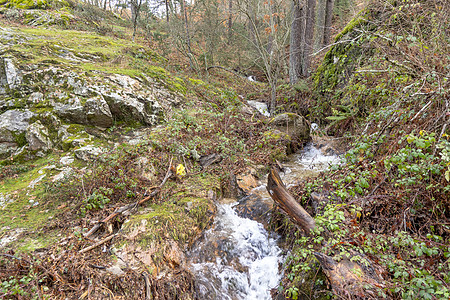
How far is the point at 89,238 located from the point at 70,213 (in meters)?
0.68

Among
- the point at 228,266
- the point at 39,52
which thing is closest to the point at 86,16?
the point at 39,52

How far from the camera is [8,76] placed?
523cm

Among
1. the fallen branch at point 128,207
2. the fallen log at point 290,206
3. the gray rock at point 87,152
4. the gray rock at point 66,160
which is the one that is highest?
the gray rock at point 87,152

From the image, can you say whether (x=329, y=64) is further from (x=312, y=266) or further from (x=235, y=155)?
(x=312, y=266)

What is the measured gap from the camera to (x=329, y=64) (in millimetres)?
8539

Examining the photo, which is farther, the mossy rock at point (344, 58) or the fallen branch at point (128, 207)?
the mossy rock at point (344, 58)

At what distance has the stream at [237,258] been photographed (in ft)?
10.8

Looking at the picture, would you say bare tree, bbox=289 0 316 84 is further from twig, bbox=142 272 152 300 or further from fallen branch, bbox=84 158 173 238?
twig, bbox=142 272 152 300

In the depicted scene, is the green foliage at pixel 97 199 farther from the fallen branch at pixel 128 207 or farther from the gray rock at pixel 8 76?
the gray rock at pixel 8 76

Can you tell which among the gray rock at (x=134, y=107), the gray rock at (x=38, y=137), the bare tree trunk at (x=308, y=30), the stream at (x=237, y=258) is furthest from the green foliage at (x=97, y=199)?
the bare tree trunk at (x=308, y=30)

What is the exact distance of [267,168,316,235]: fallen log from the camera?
2.97m

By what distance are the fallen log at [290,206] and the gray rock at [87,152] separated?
3.53 metres

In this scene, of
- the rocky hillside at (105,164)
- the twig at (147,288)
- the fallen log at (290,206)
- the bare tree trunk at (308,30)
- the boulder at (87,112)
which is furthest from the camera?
the bare tree trunk at (308,30)

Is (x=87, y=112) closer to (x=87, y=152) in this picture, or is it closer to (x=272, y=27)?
(x=87, y=152)
